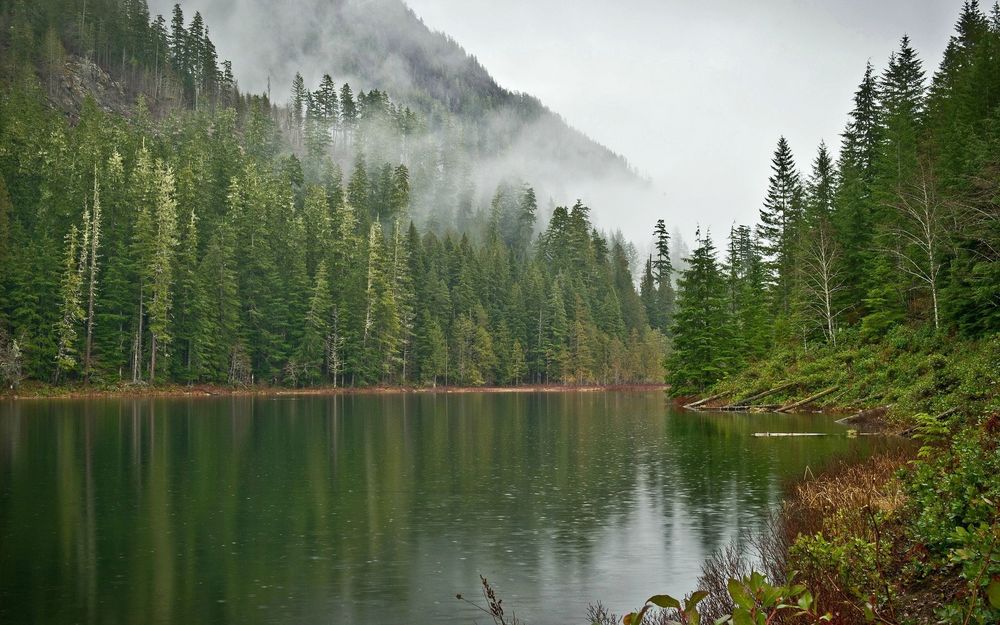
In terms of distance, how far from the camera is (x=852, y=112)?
280ft

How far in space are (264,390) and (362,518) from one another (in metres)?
77.0

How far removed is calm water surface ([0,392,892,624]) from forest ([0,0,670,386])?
1665 inches

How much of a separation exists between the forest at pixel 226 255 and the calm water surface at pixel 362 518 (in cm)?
4229

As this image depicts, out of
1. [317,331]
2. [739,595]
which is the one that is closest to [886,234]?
[739,595]

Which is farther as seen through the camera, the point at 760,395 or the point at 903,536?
the point at 760,395

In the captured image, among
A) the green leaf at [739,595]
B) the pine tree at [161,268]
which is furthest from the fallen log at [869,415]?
the pine tree at [161,268]

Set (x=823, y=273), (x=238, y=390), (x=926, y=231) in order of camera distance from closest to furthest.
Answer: (x=926, y=231) < (x=823, y=273) < (x=238, y=390)

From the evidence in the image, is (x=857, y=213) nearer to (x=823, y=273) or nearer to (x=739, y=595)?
(x=823, y=273)

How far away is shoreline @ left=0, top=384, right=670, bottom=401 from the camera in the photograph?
245 feet

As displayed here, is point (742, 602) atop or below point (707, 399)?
atop

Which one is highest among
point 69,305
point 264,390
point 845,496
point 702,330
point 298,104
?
point 298,104

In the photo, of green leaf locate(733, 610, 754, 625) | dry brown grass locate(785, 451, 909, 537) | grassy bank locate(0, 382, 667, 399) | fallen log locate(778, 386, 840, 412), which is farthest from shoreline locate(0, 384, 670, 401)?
green leaf locate(733, 610, 754, 625)

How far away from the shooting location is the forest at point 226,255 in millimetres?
84750

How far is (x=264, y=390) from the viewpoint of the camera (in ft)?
313
